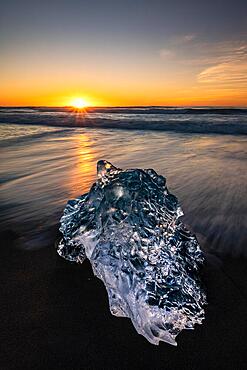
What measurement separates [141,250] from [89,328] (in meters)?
0.60

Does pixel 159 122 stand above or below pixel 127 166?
below

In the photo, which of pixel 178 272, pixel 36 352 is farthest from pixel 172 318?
pixel 36 352

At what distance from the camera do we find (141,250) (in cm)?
193

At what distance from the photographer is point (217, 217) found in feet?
11.1

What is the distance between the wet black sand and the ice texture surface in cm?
9

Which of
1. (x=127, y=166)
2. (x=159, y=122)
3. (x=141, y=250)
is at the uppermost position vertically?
(x=141, y=250)

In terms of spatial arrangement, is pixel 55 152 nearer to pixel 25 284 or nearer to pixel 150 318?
pixel 25 284

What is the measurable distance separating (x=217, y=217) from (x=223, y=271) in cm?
113

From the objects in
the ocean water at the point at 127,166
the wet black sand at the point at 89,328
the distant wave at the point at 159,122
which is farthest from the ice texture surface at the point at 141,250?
the distant wave at the point at 159,122

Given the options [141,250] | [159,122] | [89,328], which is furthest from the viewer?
[159,122]

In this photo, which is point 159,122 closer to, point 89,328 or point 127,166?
point 127,166

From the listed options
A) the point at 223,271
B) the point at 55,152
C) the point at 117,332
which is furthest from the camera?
the point at 55,152

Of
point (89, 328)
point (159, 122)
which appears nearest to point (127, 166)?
point (89, 328)

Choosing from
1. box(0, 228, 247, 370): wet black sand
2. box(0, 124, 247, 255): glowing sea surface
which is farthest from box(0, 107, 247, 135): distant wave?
box(0, 228, 247, 370): wet black sand
